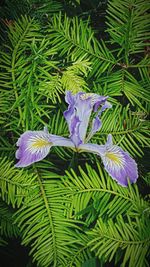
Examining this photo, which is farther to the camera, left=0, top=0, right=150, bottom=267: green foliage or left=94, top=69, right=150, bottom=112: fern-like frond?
left=94, top=69, right=150, bottom=112: fern-like frond

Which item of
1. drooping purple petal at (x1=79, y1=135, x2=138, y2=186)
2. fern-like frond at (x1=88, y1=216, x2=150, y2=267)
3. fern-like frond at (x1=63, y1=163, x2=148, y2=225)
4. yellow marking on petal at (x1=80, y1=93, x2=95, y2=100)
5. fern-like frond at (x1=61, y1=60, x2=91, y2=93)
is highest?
fern-like frond at (x1=61, y1=60, x2=91, y2=93)

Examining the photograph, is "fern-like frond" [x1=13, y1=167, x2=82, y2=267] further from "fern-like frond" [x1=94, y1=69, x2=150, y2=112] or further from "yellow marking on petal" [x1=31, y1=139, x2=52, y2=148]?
"fern-like frond" [x1=94, y1=69, x2=150, y2=112]

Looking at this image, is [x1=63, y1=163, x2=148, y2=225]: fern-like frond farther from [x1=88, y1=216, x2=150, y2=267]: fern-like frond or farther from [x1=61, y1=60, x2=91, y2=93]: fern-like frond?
[x1=61, y1=60, x2=91, y2=93]: fern-like frond

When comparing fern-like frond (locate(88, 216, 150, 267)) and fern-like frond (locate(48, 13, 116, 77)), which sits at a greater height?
fern-like frond (locate(48, 13, 116, 77))

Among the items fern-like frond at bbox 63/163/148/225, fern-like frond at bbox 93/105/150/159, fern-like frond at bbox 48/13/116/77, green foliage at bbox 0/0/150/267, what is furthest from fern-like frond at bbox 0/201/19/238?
fern-like frond at bbox 48/13/116/77

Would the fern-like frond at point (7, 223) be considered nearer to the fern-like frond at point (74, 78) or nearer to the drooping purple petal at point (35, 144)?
the drooping purple petal at point (35, 144)

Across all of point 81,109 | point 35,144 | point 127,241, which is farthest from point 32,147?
point 127,241

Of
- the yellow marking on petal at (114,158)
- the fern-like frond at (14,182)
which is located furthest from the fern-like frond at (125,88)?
the fern-like frond at (14,182)

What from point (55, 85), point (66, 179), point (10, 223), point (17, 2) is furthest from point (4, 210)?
point (17, 2)
